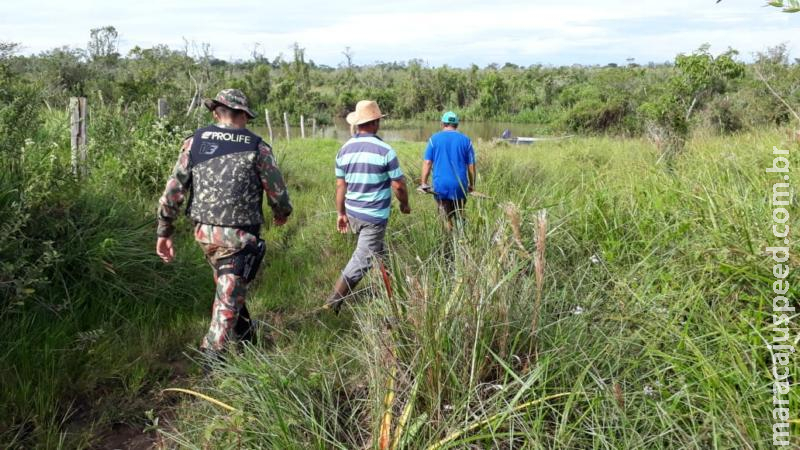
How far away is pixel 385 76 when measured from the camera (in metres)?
79.5

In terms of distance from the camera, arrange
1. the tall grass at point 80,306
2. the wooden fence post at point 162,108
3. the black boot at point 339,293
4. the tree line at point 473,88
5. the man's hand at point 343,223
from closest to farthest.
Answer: the tall grass at point 80,306
the black boot at point 339,293
the man's hand at point 343,223
the wooden fence post at point 162,108
the tree line at point 473,88

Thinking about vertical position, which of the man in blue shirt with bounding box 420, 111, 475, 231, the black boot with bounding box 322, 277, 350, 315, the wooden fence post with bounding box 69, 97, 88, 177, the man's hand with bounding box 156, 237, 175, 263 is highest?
the wooden fence post with bounding box 69, 97, 88, 177

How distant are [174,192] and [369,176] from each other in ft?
4.80

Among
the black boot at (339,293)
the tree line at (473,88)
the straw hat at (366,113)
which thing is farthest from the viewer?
the tree line at (473,88)

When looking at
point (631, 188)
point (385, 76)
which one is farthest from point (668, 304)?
point (385, 76)

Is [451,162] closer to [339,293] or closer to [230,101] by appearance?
[339,293]

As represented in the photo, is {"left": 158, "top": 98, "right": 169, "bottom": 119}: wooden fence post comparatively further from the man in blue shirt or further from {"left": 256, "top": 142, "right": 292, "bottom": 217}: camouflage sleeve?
{"left": 256, "top": 142, "right": 292, "bottom": 217}: camouflage sleeve

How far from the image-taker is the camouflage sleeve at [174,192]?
143 inches

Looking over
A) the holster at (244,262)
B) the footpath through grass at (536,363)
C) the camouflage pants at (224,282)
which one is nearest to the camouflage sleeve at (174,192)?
the camouflage pants at (224,282)

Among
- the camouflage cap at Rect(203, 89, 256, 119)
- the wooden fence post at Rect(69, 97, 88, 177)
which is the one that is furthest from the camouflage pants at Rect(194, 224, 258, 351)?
the wooden fence post at Rect(69, 97, 88, 177)

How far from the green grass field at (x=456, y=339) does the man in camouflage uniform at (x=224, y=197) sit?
1.24 feet

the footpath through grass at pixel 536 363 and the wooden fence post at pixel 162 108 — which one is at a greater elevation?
the wooden fence post at pixel 162 108

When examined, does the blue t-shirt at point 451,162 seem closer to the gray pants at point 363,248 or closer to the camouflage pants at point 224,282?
the gray pants at point 363,248

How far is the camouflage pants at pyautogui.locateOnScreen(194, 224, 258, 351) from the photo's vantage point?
140 inches
